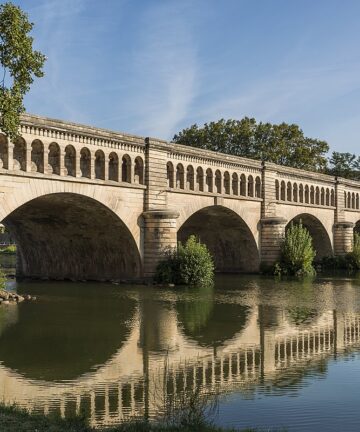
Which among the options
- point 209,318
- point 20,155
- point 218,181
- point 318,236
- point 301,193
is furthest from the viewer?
point 318,236

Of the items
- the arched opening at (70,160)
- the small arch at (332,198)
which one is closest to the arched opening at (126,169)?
the arched opening at (70,160)

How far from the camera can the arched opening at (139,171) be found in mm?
33562

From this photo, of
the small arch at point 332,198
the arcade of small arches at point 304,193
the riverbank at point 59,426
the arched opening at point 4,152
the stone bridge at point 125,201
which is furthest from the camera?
the small arch at point 332,198

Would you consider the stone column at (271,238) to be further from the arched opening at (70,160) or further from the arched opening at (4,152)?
the arched opening at (4,152)

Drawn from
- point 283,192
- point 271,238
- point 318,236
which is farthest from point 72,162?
point 318,236

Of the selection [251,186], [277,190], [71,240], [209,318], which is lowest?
[209,318]

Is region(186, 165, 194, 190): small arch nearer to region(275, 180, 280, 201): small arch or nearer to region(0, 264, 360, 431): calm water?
region(275, 180, 280, 201): small arch

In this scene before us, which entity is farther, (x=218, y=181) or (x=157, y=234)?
(x=218, y=181)

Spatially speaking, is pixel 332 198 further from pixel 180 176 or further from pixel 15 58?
pixel 15 58

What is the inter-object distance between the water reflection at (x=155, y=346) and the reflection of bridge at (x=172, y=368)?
0.02 m

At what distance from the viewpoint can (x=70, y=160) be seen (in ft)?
Answer: 98.7

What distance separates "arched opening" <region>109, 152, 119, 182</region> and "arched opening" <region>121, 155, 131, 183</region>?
0.59 metres

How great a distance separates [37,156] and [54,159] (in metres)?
1.18

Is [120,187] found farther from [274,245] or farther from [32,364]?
[32,364]
